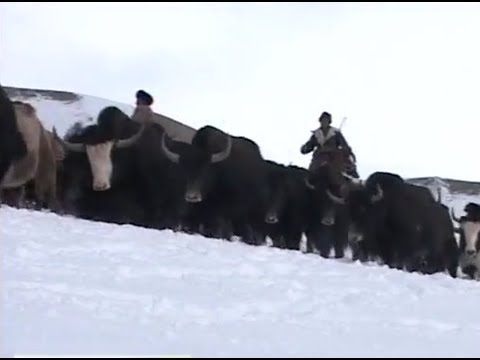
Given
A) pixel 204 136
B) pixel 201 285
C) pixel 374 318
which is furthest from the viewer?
pixel 204 136

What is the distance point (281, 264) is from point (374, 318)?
7.86 feet

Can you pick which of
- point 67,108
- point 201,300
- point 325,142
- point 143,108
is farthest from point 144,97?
point 67,108

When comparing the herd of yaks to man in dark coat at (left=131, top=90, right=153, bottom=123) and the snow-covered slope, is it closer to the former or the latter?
man in dark coat at (left=131, top=90, right=153, bottom=123)

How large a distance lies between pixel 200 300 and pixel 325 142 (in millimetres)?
8618

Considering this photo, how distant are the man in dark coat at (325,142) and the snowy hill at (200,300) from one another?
15.9 feet

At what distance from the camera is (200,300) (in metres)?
7.63

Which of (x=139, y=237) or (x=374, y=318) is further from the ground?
(x=139, y=237)

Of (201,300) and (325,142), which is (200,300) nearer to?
(201,300)

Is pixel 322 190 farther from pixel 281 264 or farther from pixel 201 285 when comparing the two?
pixel 201 285

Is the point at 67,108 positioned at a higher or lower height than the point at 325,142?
higher

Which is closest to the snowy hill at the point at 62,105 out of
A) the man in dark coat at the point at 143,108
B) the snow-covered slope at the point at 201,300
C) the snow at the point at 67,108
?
the snow at the point at 67,108

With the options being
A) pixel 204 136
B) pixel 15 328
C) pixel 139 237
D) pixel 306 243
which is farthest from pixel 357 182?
pixel 15 328

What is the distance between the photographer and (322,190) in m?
16.6

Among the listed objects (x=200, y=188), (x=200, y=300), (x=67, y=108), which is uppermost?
(x=67, y=108)
